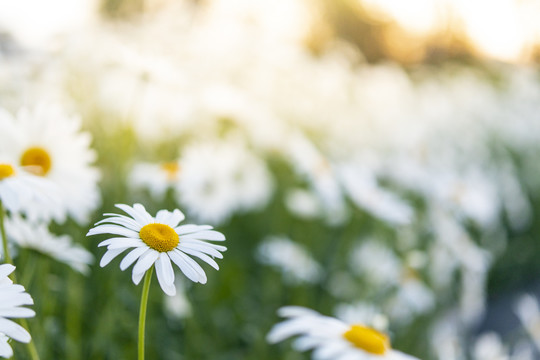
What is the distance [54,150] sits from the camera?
1376 mm

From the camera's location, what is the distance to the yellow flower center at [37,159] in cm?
135

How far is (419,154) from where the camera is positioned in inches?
122

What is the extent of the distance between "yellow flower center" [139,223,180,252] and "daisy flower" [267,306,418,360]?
14.3 inches

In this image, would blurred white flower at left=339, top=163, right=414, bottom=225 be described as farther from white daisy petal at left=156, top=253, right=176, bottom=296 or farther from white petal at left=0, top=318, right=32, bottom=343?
white petal at left=0, top=318, right=32, bottom=343

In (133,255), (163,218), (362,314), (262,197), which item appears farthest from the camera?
(262,197)

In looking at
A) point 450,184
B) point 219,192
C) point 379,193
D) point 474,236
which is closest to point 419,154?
point 450,184

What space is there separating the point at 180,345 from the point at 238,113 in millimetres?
1049

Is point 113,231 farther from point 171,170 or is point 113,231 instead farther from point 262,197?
point 262,197

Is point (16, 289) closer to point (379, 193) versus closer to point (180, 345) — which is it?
point (180, 345)

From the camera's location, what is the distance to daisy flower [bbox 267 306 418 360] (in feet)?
3.59

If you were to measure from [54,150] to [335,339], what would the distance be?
A: 2.46 ft

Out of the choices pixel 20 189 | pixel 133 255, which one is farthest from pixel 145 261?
pixel 20 189

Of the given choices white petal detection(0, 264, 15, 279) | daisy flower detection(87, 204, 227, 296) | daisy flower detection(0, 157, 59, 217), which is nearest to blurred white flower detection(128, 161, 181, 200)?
daisy flower detection(0, 157, 59, 217)

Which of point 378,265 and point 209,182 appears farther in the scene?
point 378,265
